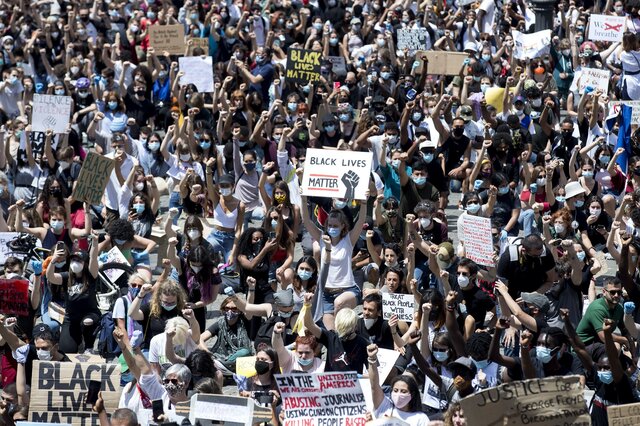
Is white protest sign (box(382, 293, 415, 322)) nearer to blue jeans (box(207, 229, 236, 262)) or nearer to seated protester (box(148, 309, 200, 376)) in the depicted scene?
seated protester (box(148, 309, 200, 376))

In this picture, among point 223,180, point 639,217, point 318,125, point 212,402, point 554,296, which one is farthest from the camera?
point 318,125

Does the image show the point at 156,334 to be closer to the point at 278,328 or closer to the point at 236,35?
the point at 278,328

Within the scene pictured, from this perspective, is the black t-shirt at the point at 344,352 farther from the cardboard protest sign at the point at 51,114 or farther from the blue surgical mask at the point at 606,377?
the cardboard protest sign at the point at 51,114

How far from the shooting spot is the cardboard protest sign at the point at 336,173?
14.1 m

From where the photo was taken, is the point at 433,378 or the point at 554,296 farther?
the point at 554,296

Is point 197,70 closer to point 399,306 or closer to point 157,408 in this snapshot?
point 399,306

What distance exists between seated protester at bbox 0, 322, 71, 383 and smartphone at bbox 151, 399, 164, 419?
1.38 meters

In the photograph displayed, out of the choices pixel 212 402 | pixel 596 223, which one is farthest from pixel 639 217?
Result: pixel 212 402

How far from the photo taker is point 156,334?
1175 centimetres

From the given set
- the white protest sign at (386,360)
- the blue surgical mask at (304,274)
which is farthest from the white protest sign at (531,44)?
the white protest sign at (386,360)

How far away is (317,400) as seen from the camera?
31.8ft

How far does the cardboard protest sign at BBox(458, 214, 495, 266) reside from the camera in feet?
42.4

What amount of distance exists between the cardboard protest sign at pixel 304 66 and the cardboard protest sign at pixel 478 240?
22.2 ft

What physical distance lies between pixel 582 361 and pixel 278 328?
216cm
